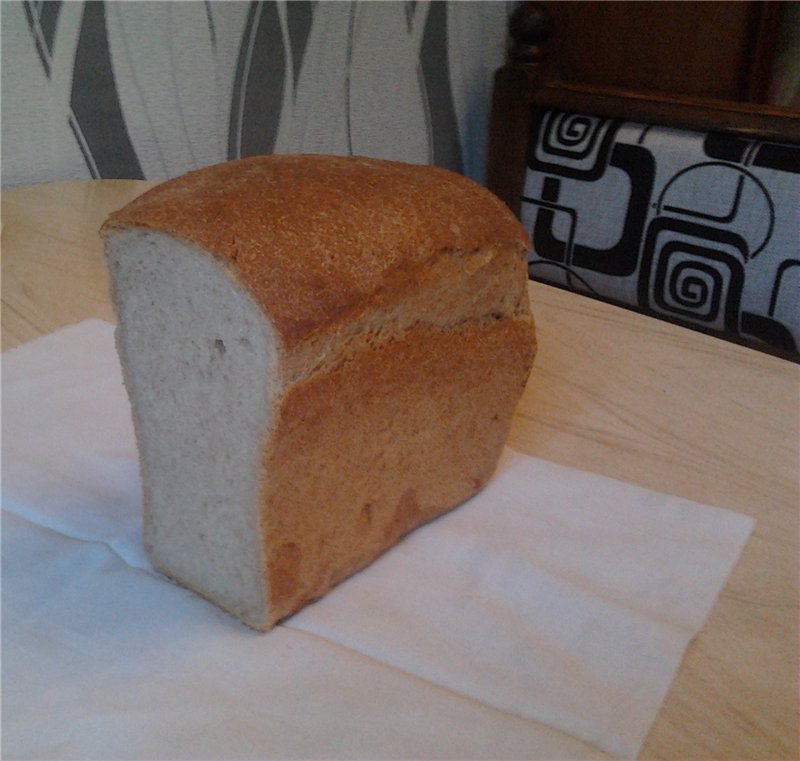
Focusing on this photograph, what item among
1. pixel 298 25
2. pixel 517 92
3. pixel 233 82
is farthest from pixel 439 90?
pixel 233 82

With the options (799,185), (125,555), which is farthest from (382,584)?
(799,185)

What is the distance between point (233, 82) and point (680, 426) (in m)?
1.26

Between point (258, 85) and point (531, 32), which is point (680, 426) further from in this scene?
point (531, 32)

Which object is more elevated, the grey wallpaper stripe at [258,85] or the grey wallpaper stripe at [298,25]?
the grey wallpaper stripe at [298,25]

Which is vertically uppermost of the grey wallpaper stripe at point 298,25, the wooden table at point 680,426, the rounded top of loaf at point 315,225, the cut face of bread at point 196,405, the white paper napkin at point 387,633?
the grey wallpaper stripe at point 298,25

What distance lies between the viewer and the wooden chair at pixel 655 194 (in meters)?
1.65

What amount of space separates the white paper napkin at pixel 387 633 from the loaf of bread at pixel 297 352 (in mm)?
48

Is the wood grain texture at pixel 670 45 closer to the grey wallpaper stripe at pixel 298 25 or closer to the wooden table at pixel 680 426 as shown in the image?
the grey wallpaper stripe at pixel 298 25

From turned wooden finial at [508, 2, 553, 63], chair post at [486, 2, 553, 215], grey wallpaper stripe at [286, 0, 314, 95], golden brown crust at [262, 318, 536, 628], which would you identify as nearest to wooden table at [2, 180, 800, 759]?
golden brown crust at [262, 318, 536, 628]

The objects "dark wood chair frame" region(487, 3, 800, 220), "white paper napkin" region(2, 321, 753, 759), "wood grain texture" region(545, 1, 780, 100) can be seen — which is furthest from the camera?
"wood grain texture" region(545, 1, 780, 100)

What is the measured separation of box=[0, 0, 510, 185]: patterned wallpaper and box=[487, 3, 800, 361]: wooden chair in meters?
0.16

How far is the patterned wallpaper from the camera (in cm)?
151

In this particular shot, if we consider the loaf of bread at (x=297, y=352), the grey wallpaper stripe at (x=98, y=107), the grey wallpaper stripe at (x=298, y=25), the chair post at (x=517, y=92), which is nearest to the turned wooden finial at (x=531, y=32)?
the chair post at (x=517, y=92)

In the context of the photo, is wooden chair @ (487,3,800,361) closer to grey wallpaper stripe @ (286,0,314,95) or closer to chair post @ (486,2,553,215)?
chair post @ (486,2,553,215)
